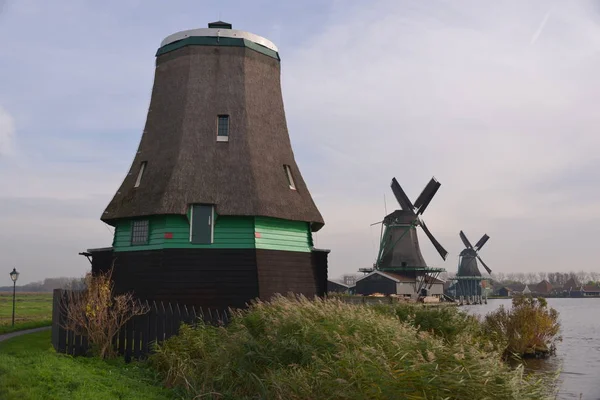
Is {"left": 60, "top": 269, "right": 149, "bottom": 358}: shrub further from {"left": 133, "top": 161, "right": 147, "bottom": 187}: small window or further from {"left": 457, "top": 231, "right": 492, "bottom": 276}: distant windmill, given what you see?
{"left": 457, "top": 231, "right": 492, "bottom": 276}: distant windmill

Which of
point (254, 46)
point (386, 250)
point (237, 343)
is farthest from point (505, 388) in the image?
point (386, 250)

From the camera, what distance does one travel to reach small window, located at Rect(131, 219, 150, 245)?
17.8 m

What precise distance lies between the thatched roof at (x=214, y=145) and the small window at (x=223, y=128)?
0.62 feet

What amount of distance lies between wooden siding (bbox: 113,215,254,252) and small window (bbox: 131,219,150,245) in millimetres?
246

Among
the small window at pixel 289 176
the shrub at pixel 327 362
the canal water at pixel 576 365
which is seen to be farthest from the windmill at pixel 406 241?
the shrub at pixel 327 362

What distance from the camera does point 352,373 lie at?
7184mm

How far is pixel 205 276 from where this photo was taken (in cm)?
1667

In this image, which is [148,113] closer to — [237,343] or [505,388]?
[237,343]

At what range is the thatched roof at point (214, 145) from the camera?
17531 mm

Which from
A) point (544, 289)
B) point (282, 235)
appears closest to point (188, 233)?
point (282, 235)

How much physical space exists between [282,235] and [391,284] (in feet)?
109

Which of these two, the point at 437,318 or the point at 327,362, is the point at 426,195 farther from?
the point at 327,362

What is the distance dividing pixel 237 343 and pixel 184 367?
1.57 m

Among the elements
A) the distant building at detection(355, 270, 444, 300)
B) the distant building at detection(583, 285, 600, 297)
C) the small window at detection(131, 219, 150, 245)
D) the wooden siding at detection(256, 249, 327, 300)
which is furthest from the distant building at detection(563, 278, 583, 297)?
the small window at detection(131, 219, 150, 245)
